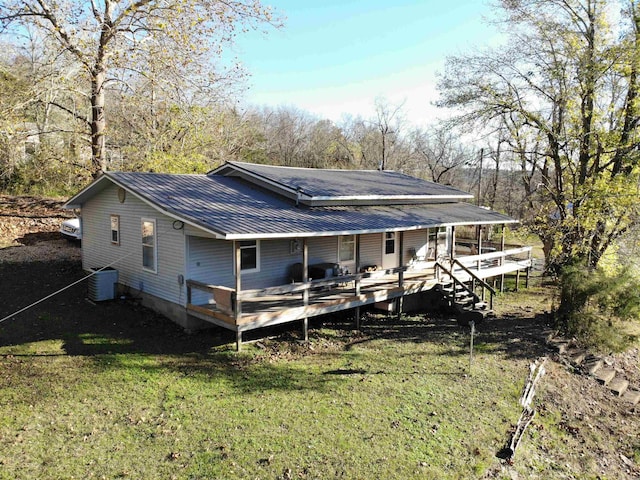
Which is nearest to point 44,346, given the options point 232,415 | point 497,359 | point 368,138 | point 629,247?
point 232,415

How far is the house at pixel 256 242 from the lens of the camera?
37.9ft

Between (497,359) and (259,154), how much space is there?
34.8m

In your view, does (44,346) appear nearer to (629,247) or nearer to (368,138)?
(629,247)

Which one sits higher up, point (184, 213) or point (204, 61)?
point (204, 61)

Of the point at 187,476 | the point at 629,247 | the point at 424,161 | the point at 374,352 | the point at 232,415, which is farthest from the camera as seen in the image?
the point at 424,161

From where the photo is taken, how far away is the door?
1788 cm

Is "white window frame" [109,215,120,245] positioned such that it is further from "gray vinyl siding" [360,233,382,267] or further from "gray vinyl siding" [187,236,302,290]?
"gray vinyl siding" [360,233,382,267]

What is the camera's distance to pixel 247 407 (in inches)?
342

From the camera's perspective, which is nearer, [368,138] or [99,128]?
[99,128]

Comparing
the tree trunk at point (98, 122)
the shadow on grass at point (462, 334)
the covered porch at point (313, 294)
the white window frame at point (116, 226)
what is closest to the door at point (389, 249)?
the covered porch at point (313, 294)

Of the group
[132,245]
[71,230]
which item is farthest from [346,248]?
[71,230]

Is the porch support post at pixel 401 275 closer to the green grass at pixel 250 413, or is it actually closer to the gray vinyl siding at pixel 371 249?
the gray vinyl siding at pixel 371 249

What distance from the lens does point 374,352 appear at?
12359 millimetres

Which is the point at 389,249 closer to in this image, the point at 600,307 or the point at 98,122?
the point at 600,307
